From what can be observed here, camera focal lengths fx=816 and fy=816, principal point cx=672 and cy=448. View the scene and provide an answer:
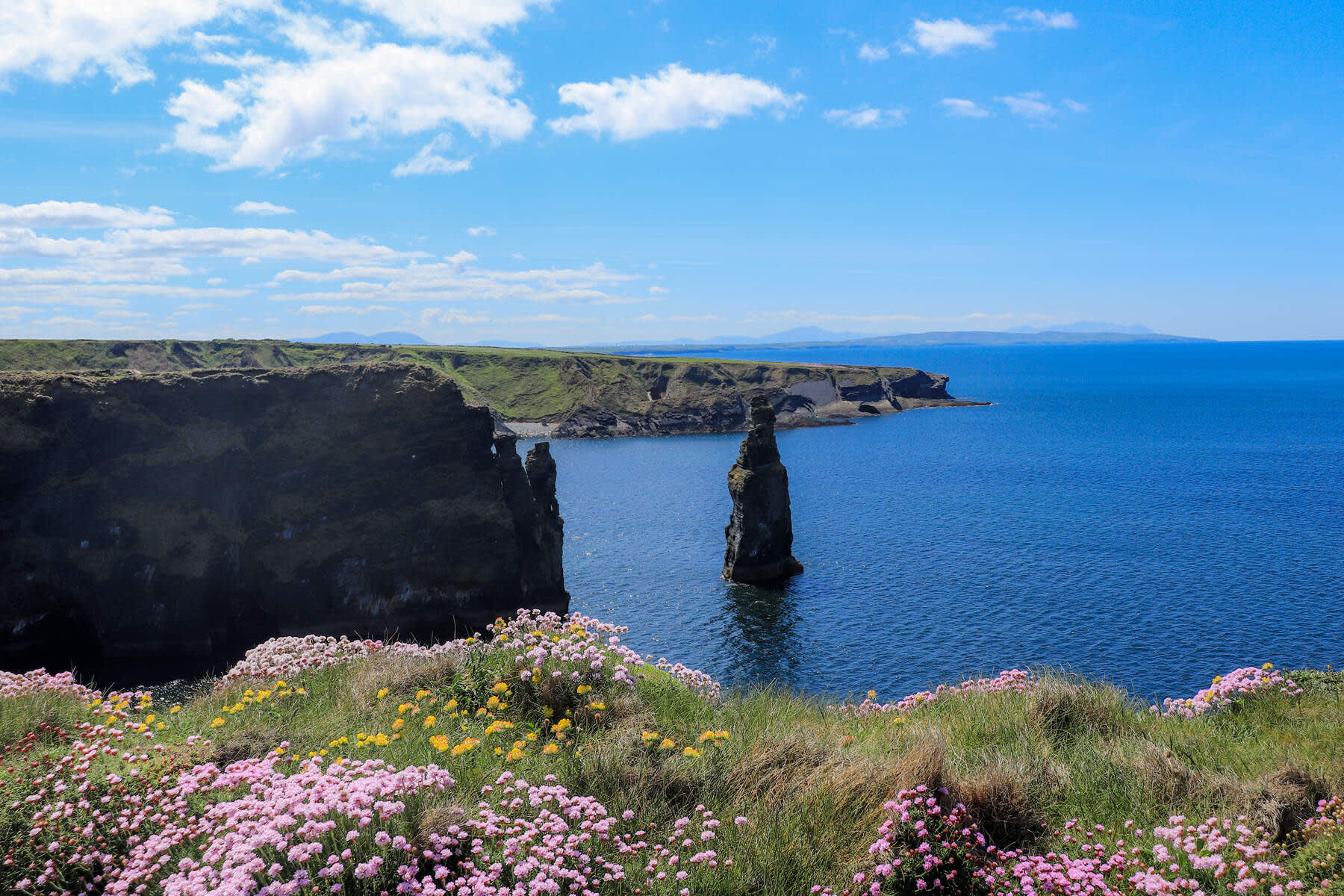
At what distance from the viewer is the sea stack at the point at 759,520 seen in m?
59.2

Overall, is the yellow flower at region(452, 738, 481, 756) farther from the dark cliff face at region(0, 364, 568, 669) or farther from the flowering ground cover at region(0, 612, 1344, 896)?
the dark cliff face at region(0, 364, 568, 669)

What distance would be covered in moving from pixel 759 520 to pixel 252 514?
3312 cm

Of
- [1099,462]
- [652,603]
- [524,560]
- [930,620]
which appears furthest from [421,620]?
[1099,462]

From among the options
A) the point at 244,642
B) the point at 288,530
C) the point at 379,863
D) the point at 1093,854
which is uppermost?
the point at 379,863

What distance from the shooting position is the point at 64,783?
791cm

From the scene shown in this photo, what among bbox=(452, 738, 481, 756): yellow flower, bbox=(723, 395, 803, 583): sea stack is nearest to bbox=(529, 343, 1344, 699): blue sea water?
bbox=(723, 395, 803, 583): sea stack

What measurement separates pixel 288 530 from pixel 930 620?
37.6 m

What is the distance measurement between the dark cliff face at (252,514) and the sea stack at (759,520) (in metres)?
13.9

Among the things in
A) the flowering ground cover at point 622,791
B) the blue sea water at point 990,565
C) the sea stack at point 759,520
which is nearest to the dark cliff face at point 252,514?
the blue sea water at point 990,565

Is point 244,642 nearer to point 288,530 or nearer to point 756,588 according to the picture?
point 288,530

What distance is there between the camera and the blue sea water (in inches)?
1640

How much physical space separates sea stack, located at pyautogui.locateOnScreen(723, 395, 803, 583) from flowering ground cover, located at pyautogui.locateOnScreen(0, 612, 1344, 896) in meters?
47.4

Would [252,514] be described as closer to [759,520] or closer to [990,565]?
[759,520]

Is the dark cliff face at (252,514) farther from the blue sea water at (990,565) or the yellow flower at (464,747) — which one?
the yellow flower at (464,747)
